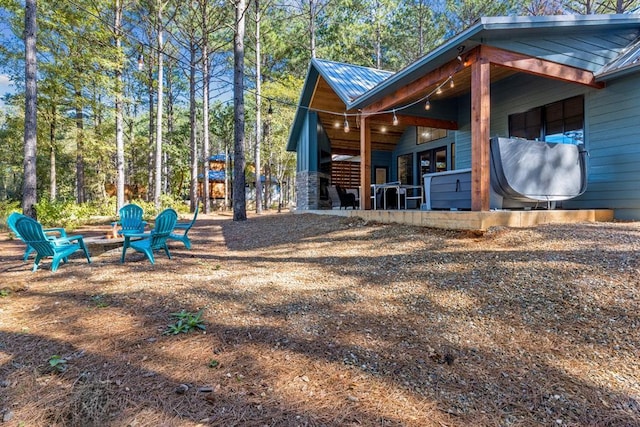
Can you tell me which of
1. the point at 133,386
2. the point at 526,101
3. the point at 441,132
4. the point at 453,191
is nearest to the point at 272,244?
the point at 453,191

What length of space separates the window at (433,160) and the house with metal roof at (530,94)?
22cm

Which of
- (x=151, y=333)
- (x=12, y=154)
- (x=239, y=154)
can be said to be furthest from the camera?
(x=12, y=154)

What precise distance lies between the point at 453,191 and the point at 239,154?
6977 millimetres

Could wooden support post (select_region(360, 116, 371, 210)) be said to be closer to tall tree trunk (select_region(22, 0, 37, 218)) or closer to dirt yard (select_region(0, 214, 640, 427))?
dirt yard (select_region(0, 214, 640, 427))

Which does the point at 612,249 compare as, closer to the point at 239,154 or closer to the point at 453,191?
the point at 453,191

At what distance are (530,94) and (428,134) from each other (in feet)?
12.7

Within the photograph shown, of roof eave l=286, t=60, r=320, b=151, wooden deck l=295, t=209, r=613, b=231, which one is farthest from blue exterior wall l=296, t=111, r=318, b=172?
wooden deck l=295, t=209, r=613, b=231

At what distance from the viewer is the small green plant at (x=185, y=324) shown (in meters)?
2.35

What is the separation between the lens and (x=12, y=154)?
18.3 m

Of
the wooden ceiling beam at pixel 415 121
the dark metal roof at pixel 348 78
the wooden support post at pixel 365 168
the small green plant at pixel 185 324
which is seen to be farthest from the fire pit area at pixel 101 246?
the wooden ceiling beam at pixel 415 121

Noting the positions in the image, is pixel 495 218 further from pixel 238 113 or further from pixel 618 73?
pixel 238 113

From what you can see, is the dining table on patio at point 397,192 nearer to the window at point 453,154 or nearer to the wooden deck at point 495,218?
the window at point 453,154

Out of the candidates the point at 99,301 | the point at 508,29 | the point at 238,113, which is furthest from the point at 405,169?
the point at 99,301

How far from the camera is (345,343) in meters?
2.20
